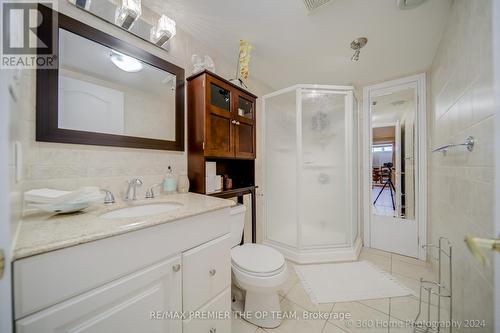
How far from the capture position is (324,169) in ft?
7.38

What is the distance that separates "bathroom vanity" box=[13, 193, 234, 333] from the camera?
47 centimetres

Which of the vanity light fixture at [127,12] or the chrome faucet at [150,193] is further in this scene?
the chrome faucet at [150,193]

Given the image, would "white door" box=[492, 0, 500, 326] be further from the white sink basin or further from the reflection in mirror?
the reflection in mirror

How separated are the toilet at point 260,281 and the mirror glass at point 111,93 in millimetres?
1070

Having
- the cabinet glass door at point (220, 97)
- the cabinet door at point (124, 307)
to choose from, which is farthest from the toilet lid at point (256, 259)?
the cabinet glass door at point (220, 97)

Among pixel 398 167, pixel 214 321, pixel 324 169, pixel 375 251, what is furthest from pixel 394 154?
pixel 214 321

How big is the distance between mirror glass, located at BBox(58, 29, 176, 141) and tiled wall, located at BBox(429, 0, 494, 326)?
5.67ft

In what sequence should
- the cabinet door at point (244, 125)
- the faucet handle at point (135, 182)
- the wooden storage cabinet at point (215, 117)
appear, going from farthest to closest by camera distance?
1. the cabinet door at point (244, 125)
2. the wooden storage cabinet at point (215, 117)
3. the faucet handle at point (135, 182)

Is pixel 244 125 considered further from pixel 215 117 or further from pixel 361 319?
pixel 361 319

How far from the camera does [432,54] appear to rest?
1699mm

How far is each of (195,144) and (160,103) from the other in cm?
38

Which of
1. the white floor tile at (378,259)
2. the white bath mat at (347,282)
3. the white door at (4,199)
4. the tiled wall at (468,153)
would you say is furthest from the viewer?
the white floor tile at (378,259)

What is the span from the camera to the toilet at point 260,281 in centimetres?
112

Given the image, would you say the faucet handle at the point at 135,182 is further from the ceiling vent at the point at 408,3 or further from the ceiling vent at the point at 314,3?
the ceiling vent at the point at 408,3
